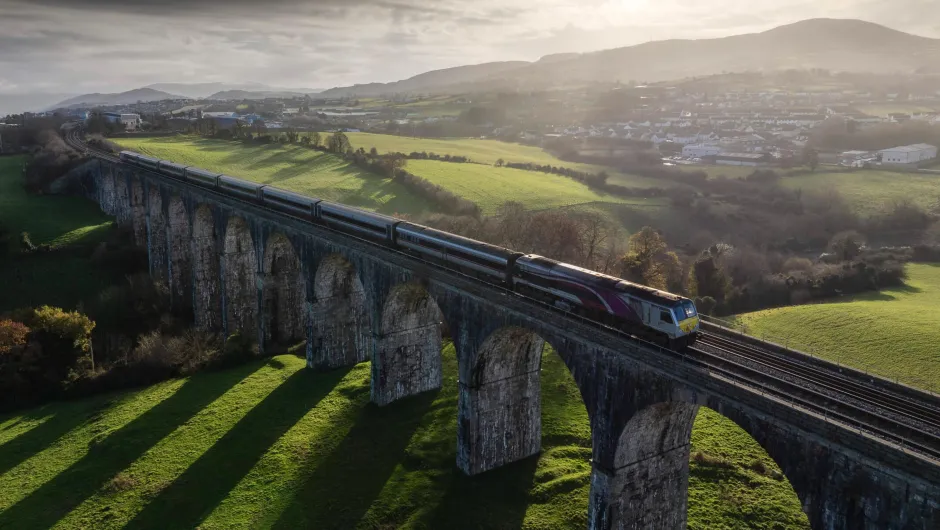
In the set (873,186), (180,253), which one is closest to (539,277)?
(180,253)

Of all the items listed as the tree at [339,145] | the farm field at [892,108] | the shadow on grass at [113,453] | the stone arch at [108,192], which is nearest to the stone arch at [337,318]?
the shadow on grass at [113,453]

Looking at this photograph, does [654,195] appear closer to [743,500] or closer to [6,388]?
[743,500]

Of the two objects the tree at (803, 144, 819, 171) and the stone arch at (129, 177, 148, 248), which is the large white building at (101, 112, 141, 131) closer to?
the stone arch at (129, 177, 148, 248)

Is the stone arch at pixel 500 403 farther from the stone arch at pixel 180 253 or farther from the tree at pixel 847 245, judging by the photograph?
the tree at pixel 847 245

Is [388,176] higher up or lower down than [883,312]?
higher up

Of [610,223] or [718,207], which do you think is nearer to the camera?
[610,223]

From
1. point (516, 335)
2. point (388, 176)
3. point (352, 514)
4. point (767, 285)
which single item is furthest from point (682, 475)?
point (388, 176)

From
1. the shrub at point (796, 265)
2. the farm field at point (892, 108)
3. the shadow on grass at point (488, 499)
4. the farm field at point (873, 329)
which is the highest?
the farm field at point (892, 108)
